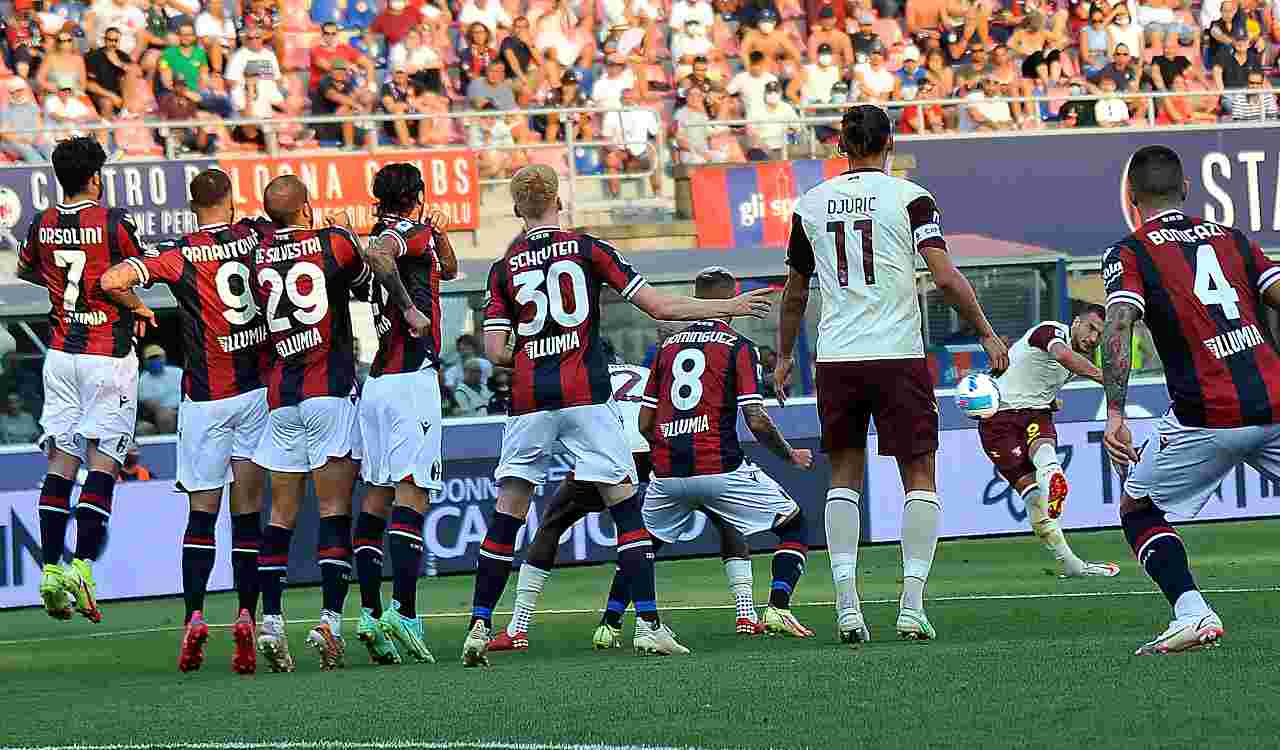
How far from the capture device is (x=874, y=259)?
892cm

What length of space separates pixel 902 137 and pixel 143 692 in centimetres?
1746

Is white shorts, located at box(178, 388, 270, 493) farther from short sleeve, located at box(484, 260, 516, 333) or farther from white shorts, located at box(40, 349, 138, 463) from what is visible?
white shorts, located at box(40, 349, 138, 463)

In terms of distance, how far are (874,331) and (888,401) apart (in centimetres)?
31

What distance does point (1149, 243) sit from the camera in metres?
7.84

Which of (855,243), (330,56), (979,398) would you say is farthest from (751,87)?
(855,243)

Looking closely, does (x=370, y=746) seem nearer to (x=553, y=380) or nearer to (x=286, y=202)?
(x=553, y=380)

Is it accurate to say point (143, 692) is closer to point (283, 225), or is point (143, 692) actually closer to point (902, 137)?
point (283, 225)

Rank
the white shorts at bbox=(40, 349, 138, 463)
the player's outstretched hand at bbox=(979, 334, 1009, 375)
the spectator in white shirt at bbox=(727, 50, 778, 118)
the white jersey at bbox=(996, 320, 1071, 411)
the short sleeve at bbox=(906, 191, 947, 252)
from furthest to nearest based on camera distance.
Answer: the spectator in white shirt at bbox=(727, 50, 778, 118) → the white jersey at bbox=(996, 320, 1071, 411) → the white shorts at bbox=(40, 349, 138, 463) → the short sleeve at bbox=(906, 191, 947, 252) → the player's outstretched hand at bbox=(979, 334, 1009, 375)

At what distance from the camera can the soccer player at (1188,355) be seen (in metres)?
7.72

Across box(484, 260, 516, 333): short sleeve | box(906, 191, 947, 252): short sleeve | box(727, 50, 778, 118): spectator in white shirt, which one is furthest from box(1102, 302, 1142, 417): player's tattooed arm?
box(727, 50, 778, 118): spectator in white shirt

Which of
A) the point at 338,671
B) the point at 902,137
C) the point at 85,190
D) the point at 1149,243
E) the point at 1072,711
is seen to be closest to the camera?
the point at 1072,711

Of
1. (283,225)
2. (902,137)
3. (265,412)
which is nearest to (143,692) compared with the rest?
(265,412)

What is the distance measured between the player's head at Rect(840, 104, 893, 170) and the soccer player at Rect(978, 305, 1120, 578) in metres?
4.94

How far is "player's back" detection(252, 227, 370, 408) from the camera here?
9.70 metres
